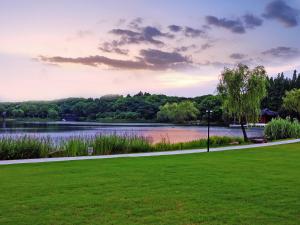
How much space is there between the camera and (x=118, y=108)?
8312cm

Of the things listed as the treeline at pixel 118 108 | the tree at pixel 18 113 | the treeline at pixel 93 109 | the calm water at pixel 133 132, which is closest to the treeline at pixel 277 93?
the treeline at pixel 118 108

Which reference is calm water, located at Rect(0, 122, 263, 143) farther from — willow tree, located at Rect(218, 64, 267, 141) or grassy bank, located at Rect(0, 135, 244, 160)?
willow tree, located at Rect(218, 64, 267, 141)

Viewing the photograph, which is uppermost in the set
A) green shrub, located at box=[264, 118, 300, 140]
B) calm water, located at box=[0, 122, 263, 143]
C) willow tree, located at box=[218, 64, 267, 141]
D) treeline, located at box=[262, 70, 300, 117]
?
treeline, located at box=[262, 70, 300, 117]

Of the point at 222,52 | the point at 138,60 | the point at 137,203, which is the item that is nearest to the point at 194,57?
the point at 222,52

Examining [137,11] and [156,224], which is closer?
[156,224]

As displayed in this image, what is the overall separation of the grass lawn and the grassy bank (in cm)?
384

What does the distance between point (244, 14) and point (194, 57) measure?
275 inches

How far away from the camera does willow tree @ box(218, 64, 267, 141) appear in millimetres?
22953

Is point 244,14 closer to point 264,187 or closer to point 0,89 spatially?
point 264,187

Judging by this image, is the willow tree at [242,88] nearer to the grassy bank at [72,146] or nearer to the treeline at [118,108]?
the grassy bank at [72,146]

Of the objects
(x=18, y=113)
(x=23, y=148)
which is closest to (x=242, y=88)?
(x=23, y=148)

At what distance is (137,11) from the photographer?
19.1m

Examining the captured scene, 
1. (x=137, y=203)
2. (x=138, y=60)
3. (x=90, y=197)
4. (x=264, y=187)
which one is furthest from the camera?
(x=138, y=60)

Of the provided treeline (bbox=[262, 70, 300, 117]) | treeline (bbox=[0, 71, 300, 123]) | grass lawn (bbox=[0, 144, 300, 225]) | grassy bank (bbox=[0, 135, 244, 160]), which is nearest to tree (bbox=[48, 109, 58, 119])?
treeline (bbox=[0, 71, 300, 123])
